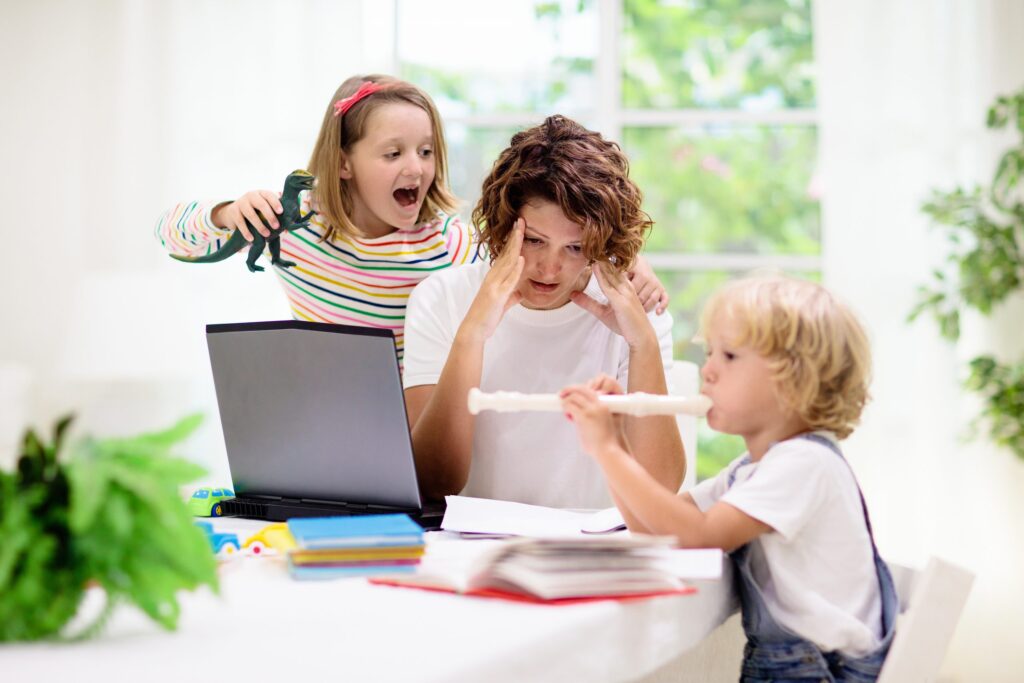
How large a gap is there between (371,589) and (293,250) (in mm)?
1117

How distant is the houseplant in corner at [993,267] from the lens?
3.24 metres

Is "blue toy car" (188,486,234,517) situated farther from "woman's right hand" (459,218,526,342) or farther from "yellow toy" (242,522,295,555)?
"woman's right hand" (459,218,526,342)

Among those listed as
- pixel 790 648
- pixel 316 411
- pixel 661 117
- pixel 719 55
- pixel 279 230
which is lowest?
pixel 790 648

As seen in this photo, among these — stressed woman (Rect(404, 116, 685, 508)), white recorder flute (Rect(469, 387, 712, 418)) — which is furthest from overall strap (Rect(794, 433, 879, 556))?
stressed woman (Rect(404, 116, 685, 508))

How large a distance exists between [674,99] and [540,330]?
8.27ft

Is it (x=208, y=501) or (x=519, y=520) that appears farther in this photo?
(x=208, y=501)

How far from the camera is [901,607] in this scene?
4.03 ft

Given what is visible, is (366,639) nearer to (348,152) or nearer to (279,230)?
(279,230)

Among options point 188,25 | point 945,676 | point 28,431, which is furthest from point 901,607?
point 188,25

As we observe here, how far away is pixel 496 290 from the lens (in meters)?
1.65

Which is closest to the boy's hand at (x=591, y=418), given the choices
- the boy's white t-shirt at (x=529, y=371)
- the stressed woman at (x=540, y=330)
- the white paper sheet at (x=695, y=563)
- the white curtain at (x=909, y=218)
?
the white paper sheet at (x=695, y=563)

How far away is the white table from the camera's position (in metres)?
0.82

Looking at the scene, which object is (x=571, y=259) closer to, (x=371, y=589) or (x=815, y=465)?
(x=815, y=465)

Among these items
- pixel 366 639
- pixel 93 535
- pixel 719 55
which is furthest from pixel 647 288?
pixel 719 55
